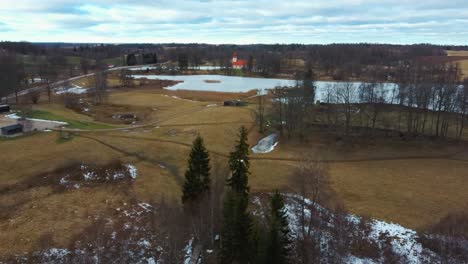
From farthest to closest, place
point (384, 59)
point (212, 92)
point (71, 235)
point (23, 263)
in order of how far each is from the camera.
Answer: point (384, 59), point (212, 92), point (71, 235), point (23, 263)

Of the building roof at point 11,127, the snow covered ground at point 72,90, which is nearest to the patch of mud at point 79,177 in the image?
the building roof at point 11,127

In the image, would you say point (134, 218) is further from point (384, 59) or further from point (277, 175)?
point (384, 59)

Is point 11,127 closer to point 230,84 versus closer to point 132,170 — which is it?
point 132,170

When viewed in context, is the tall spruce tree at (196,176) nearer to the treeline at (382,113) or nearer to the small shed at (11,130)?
the treeline at (382,113)

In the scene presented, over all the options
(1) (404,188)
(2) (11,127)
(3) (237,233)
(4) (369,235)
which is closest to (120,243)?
(3) (237,233)

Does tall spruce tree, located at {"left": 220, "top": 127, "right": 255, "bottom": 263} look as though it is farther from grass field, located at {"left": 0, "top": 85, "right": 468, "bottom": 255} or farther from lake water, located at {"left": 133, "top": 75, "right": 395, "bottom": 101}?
lake water, located at {"left": 133, "top": 75, "right": 395, "bottom": 101}

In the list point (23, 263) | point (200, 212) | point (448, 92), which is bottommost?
point (23, 263)

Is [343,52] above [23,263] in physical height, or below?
above

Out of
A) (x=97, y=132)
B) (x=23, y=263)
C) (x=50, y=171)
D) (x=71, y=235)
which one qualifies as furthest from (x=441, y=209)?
(x=97, y=132)
